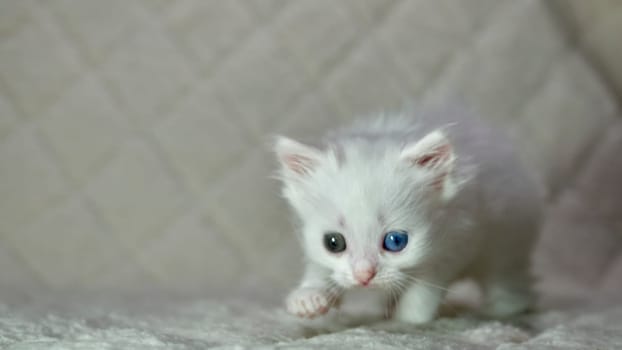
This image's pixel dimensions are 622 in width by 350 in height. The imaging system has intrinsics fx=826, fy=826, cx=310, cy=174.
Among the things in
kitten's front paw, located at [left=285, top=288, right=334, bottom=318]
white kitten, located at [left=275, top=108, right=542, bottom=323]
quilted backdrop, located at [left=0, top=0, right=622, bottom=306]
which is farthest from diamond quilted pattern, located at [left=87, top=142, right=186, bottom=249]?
kitten's front paw, located at [left=285, top=288, right=334, bottom=318]

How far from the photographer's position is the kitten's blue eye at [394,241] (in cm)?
139

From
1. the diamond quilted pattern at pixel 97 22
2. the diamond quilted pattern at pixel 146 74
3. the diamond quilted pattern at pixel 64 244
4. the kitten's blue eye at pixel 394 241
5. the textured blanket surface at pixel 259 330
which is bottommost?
the textured blanket surface at pixel 259 330

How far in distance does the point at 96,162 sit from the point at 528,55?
1188 mm

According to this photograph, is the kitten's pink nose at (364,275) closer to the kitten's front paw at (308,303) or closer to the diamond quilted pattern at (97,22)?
the kitten's front paw at (308,303)

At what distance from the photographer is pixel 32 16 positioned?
204cm

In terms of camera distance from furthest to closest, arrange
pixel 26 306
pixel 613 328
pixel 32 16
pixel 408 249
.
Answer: pixel 32 16 → pixel 26 306 → pixel 613 328 → pixel 408 249

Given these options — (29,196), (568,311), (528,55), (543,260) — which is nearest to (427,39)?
(528,55)

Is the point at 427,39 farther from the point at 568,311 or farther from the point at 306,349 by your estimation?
the point at 306,349

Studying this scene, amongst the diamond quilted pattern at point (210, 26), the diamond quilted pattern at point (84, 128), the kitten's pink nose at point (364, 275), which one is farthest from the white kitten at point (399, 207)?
the diamond quilted pattern at point (84, 128)

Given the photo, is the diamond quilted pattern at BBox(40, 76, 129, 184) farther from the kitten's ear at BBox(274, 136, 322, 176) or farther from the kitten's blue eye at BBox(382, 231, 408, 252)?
the kitten's blue eye at BBox(382, 231, 408, 252)

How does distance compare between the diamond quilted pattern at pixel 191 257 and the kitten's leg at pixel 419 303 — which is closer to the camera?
the kitten's leg at pixel 419 303

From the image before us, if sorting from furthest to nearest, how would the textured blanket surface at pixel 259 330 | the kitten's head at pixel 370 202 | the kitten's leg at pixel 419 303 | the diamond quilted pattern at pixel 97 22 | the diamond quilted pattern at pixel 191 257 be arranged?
the diamond quilted pattern at pixel 191 257 → the diamond quilted pattern at pixel 97 22 → the kitten's leg at pixel 419 303 → the kitten's head at pixel 370 202 → the textured blanket surface at pixel 259 330

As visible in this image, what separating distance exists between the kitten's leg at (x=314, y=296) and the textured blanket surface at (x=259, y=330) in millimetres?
35

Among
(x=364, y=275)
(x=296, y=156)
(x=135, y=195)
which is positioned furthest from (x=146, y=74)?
(x=364, y=275)
